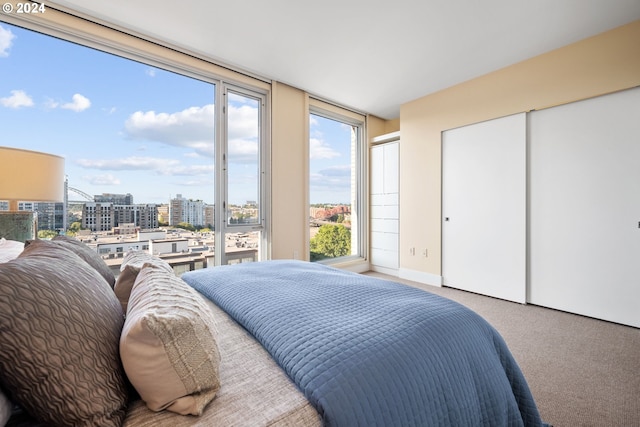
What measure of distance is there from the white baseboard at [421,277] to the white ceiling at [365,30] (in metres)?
2.62

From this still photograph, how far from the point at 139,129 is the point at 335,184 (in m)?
2.67

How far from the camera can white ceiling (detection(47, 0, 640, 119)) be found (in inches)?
88.8

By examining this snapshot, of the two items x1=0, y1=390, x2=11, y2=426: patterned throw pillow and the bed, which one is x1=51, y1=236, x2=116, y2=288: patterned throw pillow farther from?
x1=0, y1=390, x2=11, y2=426: patterned throw pillow

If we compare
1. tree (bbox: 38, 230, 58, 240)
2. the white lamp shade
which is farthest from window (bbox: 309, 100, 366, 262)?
the white lamp shade

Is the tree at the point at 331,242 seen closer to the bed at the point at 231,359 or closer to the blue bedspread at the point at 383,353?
the blue bedspread at the point at 383,353

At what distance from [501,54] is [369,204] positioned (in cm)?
262

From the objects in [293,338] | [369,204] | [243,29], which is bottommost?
[293,338]

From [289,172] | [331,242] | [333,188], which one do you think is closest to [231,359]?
[289,172]

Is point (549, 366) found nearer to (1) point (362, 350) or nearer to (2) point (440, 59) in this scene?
(1) point (362, 350)

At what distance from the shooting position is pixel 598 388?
1.67 meters

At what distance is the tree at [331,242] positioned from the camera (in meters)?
4.17

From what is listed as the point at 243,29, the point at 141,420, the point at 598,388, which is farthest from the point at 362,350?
the point at 243,29

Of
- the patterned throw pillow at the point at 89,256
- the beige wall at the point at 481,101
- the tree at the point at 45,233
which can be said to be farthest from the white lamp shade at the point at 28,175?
the beige wall at the point at 481,101

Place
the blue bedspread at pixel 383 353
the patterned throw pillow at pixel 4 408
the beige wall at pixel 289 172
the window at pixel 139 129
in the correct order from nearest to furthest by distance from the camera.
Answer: the patterned throw pillow at pixel 4 408 → the blue bedspread at pixel 383 353 → the window at pixel 139 129 → the beige wall at pixel 289 172
